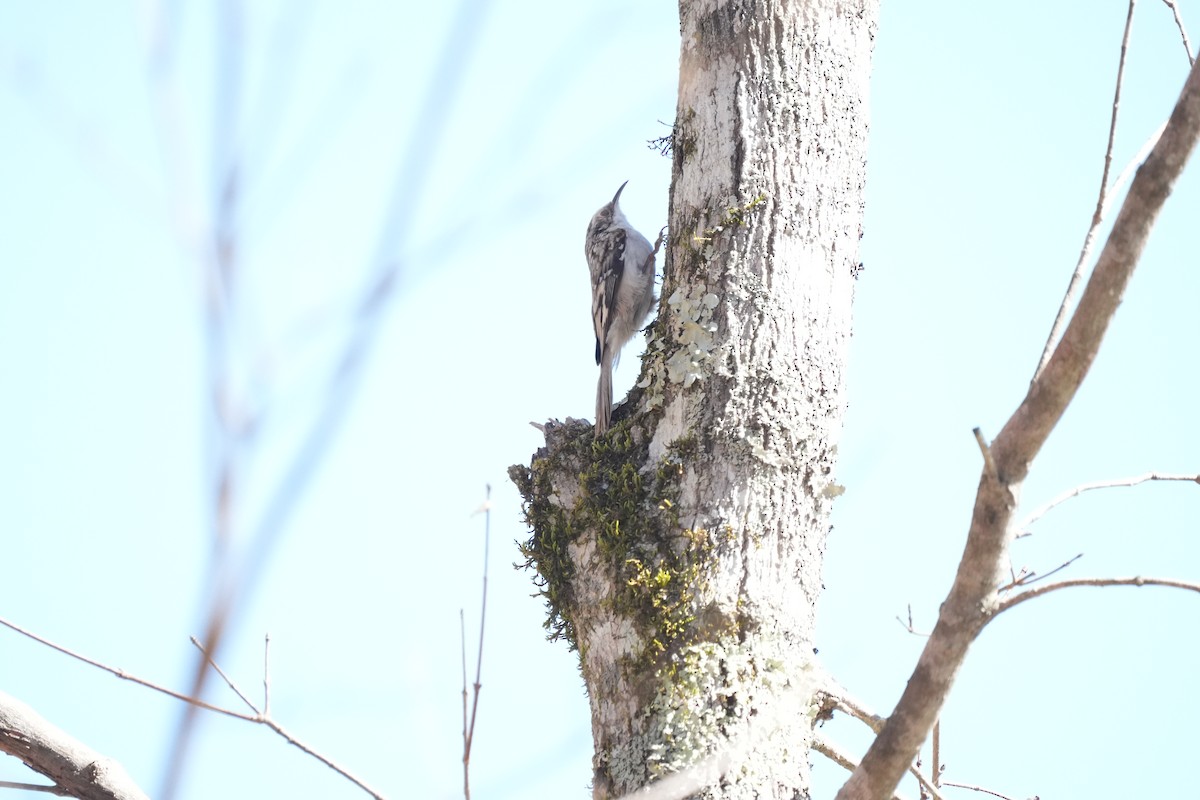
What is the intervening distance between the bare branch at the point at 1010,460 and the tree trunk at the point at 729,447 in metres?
0.46

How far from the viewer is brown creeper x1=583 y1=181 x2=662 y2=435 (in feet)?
20.4

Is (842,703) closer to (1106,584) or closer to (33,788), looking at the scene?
(1106,584)

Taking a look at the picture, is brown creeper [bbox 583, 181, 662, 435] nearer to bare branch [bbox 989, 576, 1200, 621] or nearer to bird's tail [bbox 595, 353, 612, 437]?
bird's tail [bbox 595, 353, 612, 437]

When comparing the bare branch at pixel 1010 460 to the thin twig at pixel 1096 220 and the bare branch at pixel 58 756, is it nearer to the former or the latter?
the thin twig at pixel 1096 220

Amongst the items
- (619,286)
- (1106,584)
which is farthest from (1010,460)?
(619,286)

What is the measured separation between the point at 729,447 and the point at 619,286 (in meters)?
3.62

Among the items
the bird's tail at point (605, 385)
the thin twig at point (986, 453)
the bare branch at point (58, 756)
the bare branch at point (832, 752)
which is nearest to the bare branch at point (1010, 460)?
the thin twig at point (986, 453)

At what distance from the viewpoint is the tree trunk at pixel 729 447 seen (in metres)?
2.71

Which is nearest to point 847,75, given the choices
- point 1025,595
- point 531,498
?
point 531,498

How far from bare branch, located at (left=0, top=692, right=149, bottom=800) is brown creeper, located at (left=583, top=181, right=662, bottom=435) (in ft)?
11.6

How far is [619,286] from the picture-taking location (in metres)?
6.45

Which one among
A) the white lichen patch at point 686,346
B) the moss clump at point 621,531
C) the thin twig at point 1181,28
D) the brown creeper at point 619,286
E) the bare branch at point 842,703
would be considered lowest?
the bare branch at point 842,703

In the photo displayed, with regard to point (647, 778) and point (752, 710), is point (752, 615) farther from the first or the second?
point (647, 778)

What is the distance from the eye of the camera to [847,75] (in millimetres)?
3361
